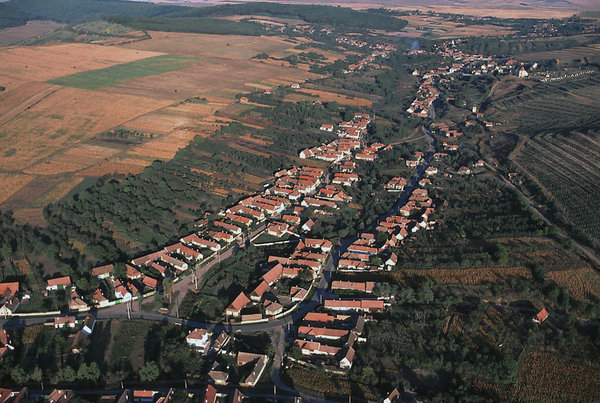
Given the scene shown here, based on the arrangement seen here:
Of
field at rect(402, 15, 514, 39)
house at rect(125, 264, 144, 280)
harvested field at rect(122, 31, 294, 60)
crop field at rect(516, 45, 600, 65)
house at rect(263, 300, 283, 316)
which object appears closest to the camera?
house at rect(263, 300, 283, 316)

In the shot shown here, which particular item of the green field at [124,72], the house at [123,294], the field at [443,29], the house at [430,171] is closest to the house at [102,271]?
the house at [123,294]

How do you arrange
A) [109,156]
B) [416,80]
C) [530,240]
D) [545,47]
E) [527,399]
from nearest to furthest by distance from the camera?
[527,399], [530,240], [109,156], [416,80], [545,47]

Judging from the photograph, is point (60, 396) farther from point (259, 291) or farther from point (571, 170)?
point (571, 170)

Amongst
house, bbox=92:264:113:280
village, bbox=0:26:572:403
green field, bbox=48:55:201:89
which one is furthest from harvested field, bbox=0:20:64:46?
house, bbox=92:264:113:280

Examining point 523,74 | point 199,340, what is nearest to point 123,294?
point 199,340

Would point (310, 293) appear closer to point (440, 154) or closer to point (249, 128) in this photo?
point (440, 154)

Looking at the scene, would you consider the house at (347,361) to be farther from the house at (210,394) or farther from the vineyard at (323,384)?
the house at (210,394)

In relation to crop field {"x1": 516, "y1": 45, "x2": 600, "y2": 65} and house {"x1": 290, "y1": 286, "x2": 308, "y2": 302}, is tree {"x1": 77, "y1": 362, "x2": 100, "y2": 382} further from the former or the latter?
crop field {"x1": 516, "y1": 45, "x2": 600, "y2": 65}

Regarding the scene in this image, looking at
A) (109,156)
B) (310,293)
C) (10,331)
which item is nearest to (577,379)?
(310,293)
